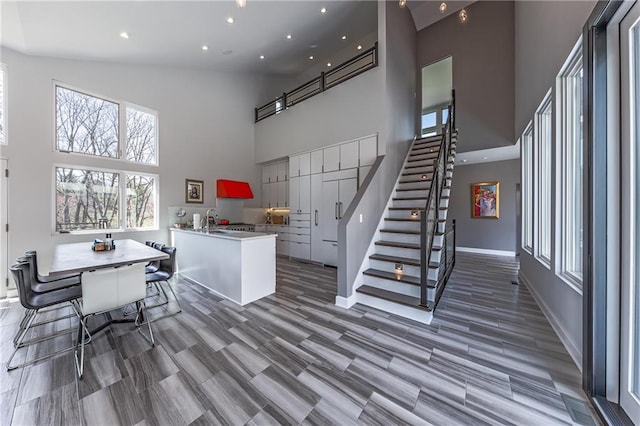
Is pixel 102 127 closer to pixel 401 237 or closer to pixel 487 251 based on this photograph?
pixel 401 237

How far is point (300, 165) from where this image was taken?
19.3 feet

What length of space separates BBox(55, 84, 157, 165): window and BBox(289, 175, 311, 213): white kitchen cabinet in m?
3.07

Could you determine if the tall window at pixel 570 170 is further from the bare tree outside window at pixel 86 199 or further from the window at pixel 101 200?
the bare tree outside window at pixel 86 199

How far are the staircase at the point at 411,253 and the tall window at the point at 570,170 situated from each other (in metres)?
1.22

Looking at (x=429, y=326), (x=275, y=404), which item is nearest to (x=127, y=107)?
(x=275, y=404)

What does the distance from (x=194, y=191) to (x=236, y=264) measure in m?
3.25

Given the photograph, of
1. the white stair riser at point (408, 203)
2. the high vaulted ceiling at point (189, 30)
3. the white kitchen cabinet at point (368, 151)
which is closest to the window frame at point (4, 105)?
the high vaulted ceiling at point (189, 30)

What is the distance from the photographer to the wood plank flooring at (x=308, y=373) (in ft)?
4.88

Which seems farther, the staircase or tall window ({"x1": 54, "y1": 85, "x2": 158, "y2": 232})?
tall window ({"x1": 54, "y1": 85, "x2": 158, "y2": 232})

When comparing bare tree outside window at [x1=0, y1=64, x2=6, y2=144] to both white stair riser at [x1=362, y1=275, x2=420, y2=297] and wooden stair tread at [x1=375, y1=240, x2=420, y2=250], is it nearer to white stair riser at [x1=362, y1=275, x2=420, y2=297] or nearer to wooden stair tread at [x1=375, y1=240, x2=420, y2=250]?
white stair riser at [x1=362, y1=275, x2=420, y2=297]

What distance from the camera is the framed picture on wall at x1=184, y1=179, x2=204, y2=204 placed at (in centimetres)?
549

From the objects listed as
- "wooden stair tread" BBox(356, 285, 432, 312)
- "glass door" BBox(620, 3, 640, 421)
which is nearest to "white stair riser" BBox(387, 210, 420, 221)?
"wooden stair tread" BBox(356, 285, 432, 312)

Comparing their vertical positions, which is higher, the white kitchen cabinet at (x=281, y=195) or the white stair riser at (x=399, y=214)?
the white kitchen cabinet at (x=281, y=195)

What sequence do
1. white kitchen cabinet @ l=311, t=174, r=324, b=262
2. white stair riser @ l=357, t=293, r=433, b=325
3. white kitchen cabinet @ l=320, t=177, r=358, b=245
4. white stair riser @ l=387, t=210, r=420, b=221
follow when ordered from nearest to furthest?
white stair riser @ l=357, t=293, r=433, b=325 → white stair riser @ l=387, t=210, r=420, b=221 → white kitchen cabinet @ l=320, t=177, r=358, b=245 → white kitchen cabinet @ l=311, t=174, r=324, b=262
